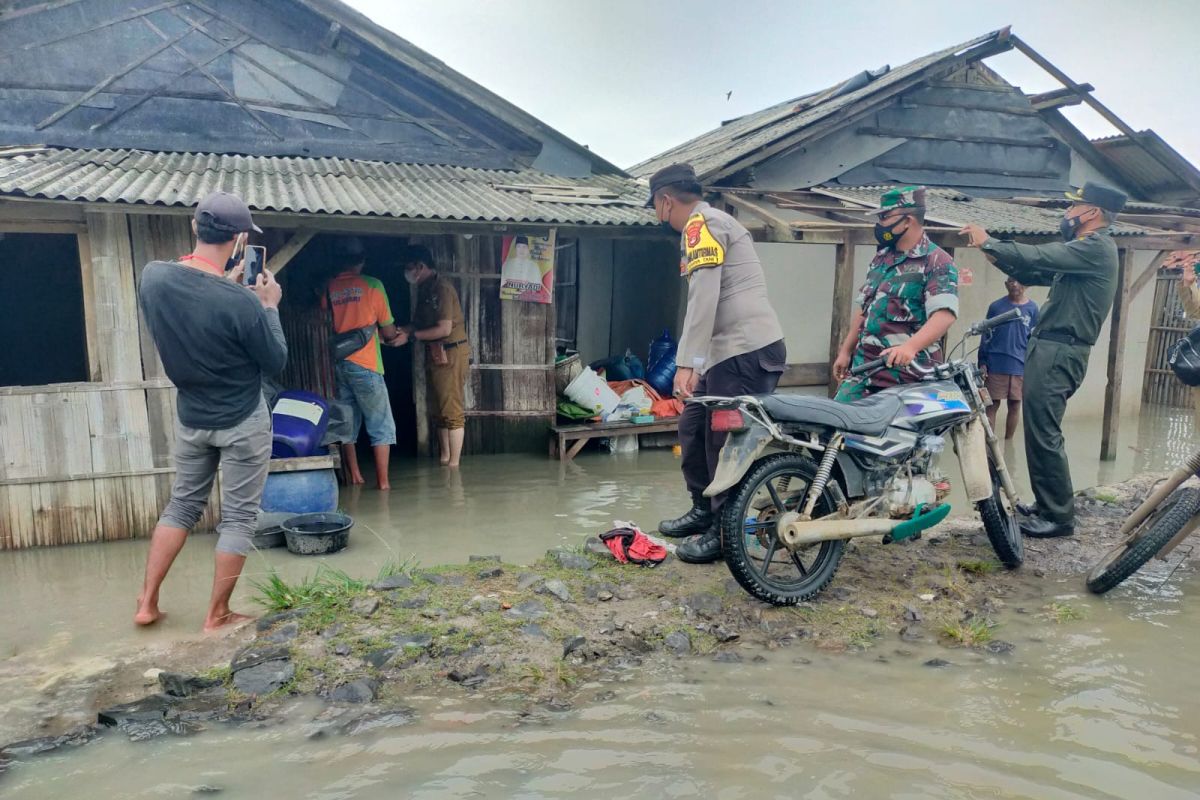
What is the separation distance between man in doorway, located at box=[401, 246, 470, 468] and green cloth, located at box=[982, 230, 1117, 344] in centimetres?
447

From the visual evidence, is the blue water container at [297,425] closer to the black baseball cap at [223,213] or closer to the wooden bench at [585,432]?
the black baseball cap at [223,213]

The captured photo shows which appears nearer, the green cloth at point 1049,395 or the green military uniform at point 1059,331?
the green military uniform at point 1059,331

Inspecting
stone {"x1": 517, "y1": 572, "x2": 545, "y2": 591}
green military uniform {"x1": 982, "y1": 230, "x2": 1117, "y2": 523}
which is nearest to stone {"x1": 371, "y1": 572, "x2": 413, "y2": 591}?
stone {"x1": 517, "y1": 572, "x2": 545, "y2": 591}

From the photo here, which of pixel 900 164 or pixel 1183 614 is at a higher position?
pixel 900 164

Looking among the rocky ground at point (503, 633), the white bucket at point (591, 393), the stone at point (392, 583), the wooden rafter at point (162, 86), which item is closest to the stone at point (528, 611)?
the rocky ground at point (503, 633)

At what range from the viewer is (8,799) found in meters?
2.72

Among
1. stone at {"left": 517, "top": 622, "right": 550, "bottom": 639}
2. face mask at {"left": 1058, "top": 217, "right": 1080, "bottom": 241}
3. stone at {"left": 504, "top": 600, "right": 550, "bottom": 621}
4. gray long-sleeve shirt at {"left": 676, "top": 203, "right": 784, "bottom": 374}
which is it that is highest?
face mask at {"left": 1058, "top": 217, "right": 1080, "bottom": 241}

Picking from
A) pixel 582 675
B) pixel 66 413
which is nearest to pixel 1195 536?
pixel 582 675

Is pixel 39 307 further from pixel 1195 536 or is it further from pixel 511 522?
pixel 1195 536

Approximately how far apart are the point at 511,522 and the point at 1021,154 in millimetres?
8862

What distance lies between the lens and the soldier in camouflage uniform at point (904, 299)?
15.3 feet

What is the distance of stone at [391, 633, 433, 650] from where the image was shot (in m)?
3.70

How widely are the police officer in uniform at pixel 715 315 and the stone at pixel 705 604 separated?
1.38ft

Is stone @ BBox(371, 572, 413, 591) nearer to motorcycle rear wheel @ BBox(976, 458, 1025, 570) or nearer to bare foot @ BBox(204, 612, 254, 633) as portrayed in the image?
bare foot @ BBox(204, 612, 254, 633)
